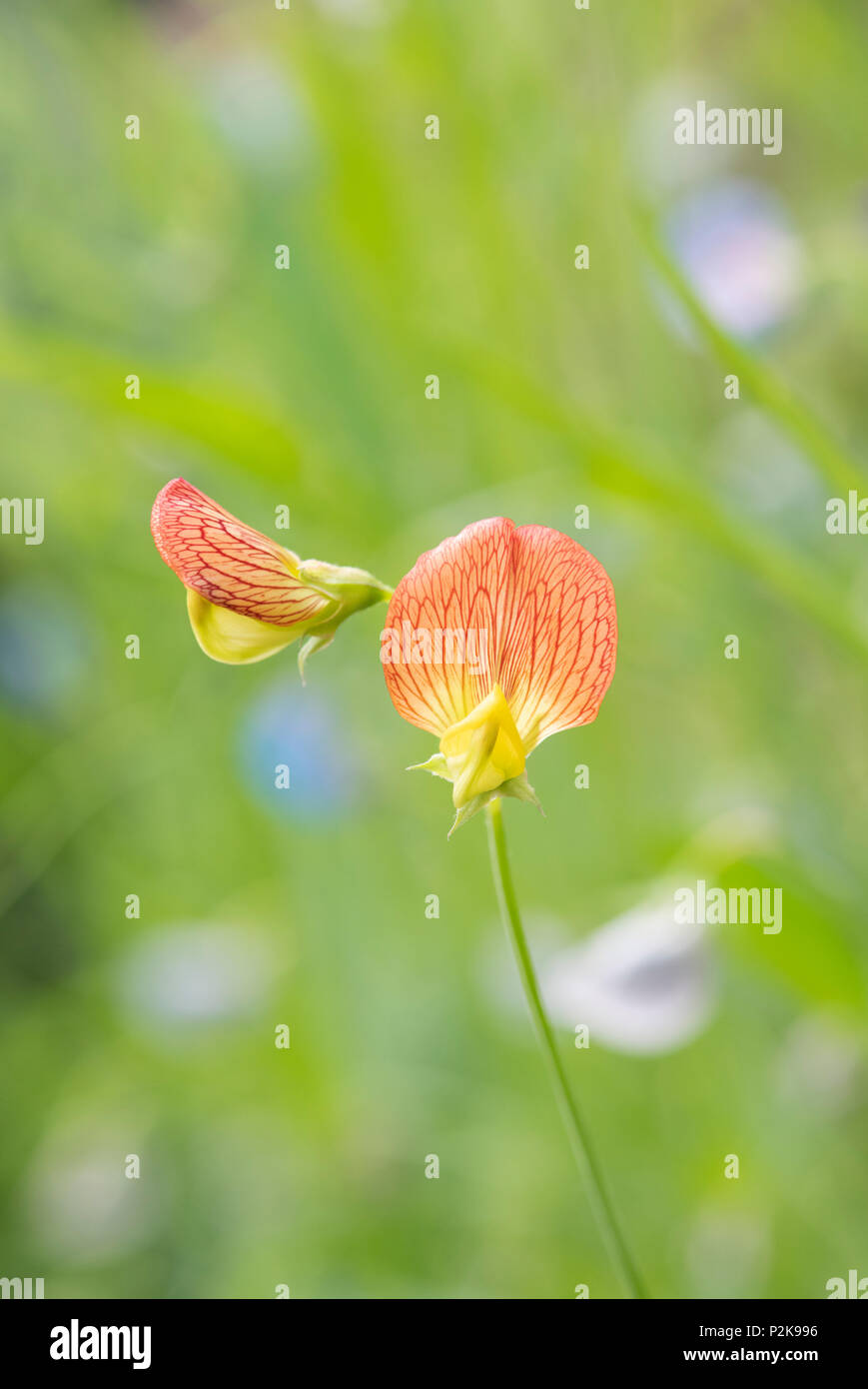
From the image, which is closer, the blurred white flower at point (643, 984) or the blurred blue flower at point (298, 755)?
the blurred white flower at point (643, 984)

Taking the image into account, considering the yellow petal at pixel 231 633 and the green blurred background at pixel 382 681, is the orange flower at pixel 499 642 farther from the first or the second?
the green blurred background at pixel 382 681

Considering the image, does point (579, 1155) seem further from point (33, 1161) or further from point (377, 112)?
point (33, 1161)

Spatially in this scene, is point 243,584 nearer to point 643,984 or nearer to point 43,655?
point 643,984

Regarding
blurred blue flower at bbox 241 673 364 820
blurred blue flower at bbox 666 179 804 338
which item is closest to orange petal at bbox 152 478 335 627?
blurred blue flower at bbox 666 179 804 338

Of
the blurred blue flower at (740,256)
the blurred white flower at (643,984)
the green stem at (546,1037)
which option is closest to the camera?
the green stem at (546,1037)

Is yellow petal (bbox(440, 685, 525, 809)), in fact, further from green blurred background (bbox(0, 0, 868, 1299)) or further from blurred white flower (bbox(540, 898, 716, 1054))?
green blurred background (bbox(0, 0, 868, 1299))

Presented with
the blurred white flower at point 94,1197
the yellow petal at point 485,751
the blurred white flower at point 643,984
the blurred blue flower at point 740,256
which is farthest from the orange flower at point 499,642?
the blurred white flower at point 94,1197
